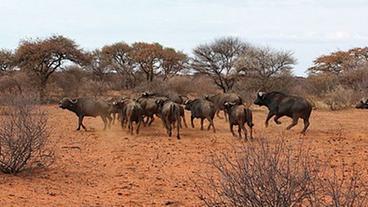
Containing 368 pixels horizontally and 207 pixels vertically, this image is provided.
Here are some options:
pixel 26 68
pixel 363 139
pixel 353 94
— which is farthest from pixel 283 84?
pixel 363 139

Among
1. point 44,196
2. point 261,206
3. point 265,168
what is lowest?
point 44,196

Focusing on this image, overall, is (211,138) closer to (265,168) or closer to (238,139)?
(238,139)

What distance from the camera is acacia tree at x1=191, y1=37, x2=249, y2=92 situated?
45.4 meters

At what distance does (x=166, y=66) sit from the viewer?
48.7m

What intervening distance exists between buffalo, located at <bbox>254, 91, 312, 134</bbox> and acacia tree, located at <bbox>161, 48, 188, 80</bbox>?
27.2 m

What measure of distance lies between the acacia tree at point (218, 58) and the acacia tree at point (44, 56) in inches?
404

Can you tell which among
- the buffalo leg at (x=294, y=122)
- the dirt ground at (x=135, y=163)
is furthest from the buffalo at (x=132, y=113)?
the buffalo leg at (x=294, y=122)

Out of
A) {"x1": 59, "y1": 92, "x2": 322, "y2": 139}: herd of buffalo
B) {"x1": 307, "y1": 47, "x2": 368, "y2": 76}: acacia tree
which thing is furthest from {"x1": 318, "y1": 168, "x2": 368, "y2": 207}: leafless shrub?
{"x1": 307, "y1": 47, "x2": 368, "y2": 76}: acacia tree

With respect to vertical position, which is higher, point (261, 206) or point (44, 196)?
point (261, 206)

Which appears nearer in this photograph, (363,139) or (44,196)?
(44,196)

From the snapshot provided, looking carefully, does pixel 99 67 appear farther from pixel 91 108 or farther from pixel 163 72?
pixel 91 108

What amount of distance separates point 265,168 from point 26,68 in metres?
37.0

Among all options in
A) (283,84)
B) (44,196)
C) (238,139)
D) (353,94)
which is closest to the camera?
(44,196)

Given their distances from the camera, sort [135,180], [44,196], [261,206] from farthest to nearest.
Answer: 1. [135,180]
2. [44,196]
3. [261,206]
